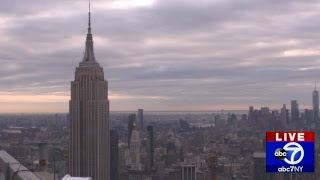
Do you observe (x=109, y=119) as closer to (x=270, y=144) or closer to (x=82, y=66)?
(x=82, y=66)

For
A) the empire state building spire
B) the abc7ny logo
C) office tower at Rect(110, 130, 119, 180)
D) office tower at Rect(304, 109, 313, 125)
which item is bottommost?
office tower at Rect(110, 130, 119, 180)

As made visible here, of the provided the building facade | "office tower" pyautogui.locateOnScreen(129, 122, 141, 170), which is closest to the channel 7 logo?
"office tower" pyautogui.locateOnScreen(129, 122, 141, 170)

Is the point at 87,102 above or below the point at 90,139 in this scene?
above

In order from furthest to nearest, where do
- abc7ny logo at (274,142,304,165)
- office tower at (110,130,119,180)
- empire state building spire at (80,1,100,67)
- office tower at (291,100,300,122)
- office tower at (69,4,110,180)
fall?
empire state building spire at (80,1,100,67) → office tower at (69,4,110,180) → office tower at (110,130,119,180) → office tower at (291,100,300,122) → abc7ny logo at (274,142,304,165)

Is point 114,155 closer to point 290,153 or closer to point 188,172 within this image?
point 188,172

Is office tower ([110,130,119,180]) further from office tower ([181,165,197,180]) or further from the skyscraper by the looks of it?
office tower ([181,165,197,180])

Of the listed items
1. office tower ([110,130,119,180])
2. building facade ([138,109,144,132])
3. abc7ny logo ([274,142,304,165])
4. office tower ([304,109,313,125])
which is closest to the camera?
abc7ny logo ([274,142,304,165])

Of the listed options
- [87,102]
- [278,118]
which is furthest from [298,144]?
[87,102]
